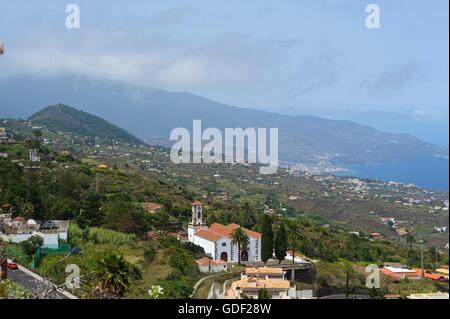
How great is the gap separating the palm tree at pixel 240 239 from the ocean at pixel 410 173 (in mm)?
106325

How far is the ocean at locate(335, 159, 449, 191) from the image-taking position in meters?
140

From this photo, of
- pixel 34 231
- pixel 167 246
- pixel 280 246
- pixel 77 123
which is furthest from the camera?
pixel 77 123

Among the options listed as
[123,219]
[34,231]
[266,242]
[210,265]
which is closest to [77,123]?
[123,219]

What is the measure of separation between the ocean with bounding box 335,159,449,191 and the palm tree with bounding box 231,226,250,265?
106 meters

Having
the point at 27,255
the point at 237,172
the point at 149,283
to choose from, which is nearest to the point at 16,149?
the point at 27,255

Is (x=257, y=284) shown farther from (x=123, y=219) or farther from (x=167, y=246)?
(x=123, y=219)

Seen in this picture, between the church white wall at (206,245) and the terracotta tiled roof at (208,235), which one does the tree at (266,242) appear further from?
the church white wall at (206,245)

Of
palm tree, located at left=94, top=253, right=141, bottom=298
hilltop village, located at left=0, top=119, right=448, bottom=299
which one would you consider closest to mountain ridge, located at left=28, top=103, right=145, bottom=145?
hilltop village, located at left=0, top=119, right=448, bottom=299

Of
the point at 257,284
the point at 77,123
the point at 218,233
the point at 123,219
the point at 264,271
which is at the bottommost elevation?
the point at 264,271

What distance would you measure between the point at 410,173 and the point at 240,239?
5719 inches

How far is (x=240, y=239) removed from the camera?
25.6 meters

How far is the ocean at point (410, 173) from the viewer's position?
458 ft

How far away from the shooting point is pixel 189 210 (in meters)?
36.2
